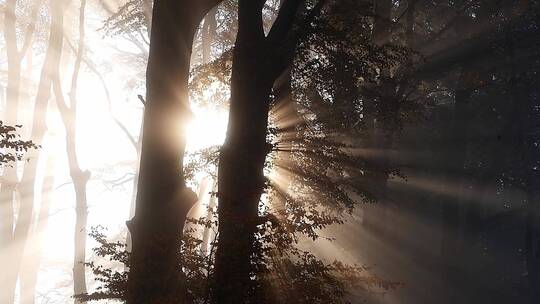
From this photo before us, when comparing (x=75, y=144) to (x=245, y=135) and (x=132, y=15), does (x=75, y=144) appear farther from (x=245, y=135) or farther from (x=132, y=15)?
(x=245, y=135)

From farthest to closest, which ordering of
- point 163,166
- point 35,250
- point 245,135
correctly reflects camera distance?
point 35,250
point 245,135
point 163,166

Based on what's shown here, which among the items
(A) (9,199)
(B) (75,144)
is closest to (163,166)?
(A) (9,199)

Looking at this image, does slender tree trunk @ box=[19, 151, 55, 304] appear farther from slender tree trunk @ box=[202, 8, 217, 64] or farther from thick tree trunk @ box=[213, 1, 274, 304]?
thick tree trunk @ box=[213, 1, 274, 304]

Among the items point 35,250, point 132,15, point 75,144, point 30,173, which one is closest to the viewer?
point 132,15

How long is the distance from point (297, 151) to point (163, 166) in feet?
15.7

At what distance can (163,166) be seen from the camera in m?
6.48

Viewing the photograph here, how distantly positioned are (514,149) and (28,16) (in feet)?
67.9

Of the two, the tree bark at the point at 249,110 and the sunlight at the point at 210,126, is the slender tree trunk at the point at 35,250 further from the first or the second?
the tree bark at the point at 249,110

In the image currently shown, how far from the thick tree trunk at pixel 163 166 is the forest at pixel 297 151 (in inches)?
1.1

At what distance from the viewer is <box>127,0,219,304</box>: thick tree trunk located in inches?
244

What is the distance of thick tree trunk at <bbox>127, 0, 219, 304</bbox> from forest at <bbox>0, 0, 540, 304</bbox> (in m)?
0.03

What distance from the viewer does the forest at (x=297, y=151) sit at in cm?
652

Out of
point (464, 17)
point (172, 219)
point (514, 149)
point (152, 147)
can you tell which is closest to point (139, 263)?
point (172, 219)

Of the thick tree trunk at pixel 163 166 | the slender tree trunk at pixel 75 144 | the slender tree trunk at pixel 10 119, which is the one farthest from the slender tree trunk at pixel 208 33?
the thick tree trunk at pixel 163 166
